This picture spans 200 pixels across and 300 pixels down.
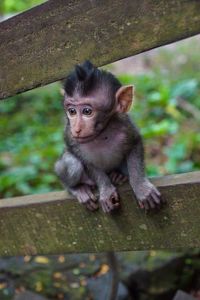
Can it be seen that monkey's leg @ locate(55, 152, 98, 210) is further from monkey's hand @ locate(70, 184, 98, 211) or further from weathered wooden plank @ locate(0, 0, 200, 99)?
weathered wooden plank @ locate(0, 0, 200, 99)

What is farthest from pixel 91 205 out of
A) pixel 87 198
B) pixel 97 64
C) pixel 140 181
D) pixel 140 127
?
pixel 140 127

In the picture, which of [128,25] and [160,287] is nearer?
[128,25]

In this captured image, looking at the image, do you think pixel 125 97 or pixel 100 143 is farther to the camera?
pixel 100 143

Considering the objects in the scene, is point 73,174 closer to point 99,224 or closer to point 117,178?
point 117,178

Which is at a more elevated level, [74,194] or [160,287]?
[74,194]

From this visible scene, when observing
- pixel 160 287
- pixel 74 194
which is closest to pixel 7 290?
pixel 160 287

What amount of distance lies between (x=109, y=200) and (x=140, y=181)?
15 cm

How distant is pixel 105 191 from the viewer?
82.0 inches

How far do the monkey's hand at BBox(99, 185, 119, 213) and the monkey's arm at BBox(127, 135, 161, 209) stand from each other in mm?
72

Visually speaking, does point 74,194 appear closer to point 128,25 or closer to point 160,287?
point 128,25

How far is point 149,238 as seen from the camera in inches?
77.0

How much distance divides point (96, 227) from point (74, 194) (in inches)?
8.4

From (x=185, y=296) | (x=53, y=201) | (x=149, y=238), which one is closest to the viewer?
(x=149, y=238)

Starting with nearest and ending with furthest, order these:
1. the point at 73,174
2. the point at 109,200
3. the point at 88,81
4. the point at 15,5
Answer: the point at 109,200
the point at 88,81
the point at 73,174
the point at 15,5
